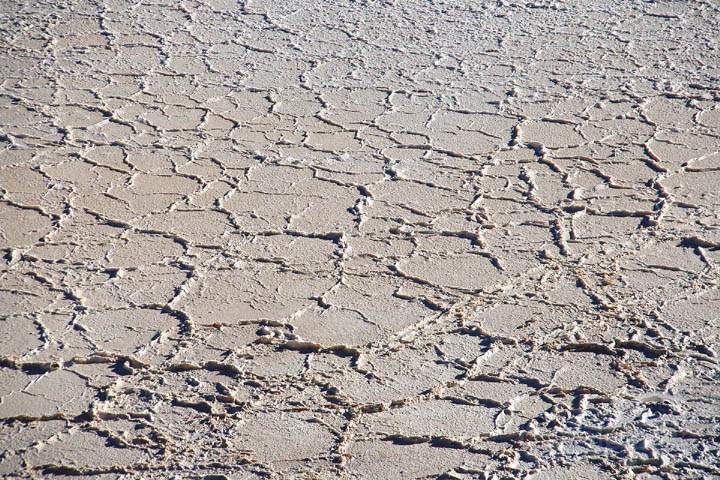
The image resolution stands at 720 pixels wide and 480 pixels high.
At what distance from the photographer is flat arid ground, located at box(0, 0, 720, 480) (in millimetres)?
2514

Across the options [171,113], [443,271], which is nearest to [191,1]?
[171,113]

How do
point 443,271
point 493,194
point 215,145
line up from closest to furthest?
point 443,271 → point 493,194 → point 215,145

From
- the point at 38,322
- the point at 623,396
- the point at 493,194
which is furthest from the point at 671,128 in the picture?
the point at 38,322

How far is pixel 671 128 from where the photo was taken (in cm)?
423

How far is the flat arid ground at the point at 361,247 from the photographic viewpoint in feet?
8.25

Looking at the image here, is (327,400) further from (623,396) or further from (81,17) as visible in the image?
(81,17)

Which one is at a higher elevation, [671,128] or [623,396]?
[671,128]

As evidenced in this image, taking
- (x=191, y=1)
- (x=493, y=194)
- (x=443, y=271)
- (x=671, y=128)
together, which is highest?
(x=191, y=1)

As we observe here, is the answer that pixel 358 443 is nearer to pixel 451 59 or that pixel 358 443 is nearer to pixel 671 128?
pixel 671 128

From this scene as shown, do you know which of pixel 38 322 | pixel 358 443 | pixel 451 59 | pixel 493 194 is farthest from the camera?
pixel 451 59

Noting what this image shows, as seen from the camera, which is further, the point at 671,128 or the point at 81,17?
the point at 81,17

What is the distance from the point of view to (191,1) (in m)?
5.86

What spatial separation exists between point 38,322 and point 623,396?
1.78 meters

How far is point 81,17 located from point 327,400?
3808 millimetres
